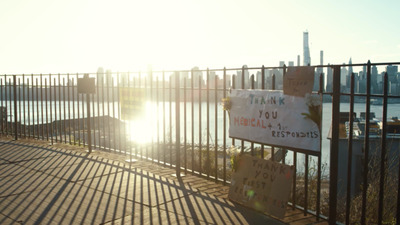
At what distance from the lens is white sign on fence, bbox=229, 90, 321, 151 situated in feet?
15.8

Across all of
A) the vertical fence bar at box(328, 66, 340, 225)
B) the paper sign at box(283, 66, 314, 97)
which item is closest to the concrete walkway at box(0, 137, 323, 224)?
the vertical fence bar at box(328, 66, 340, 225)

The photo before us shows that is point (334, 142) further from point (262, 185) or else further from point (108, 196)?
point (108, 196)

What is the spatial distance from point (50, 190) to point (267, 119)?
3.66 metres

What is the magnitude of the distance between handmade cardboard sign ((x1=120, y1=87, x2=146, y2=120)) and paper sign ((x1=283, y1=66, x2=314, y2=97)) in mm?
4284

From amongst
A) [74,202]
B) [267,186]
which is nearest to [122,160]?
[74,202]

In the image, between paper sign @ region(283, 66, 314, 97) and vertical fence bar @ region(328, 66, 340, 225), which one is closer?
vertical fence bar @ region(328, 66, 340, 225)

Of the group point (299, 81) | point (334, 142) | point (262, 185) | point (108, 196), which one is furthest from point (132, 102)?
point (334, 142)

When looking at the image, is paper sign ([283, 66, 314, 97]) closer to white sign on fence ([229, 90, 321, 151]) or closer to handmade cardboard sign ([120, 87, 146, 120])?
white sign on fence ([229, 90, 321, 151])

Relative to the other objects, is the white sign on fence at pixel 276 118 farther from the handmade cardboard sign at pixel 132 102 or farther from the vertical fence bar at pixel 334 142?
the handmade cardboard sign at pixel 132 102

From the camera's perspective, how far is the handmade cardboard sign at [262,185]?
5070 millimetres

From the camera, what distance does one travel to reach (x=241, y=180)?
5.66 meters

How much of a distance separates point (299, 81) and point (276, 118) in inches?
24.2

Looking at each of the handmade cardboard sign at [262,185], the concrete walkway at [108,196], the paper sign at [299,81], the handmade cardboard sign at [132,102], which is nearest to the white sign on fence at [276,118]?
the paper sign at [299,81]

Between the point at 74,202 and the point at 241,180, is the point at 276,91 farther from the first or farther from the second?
the point at 74,202
